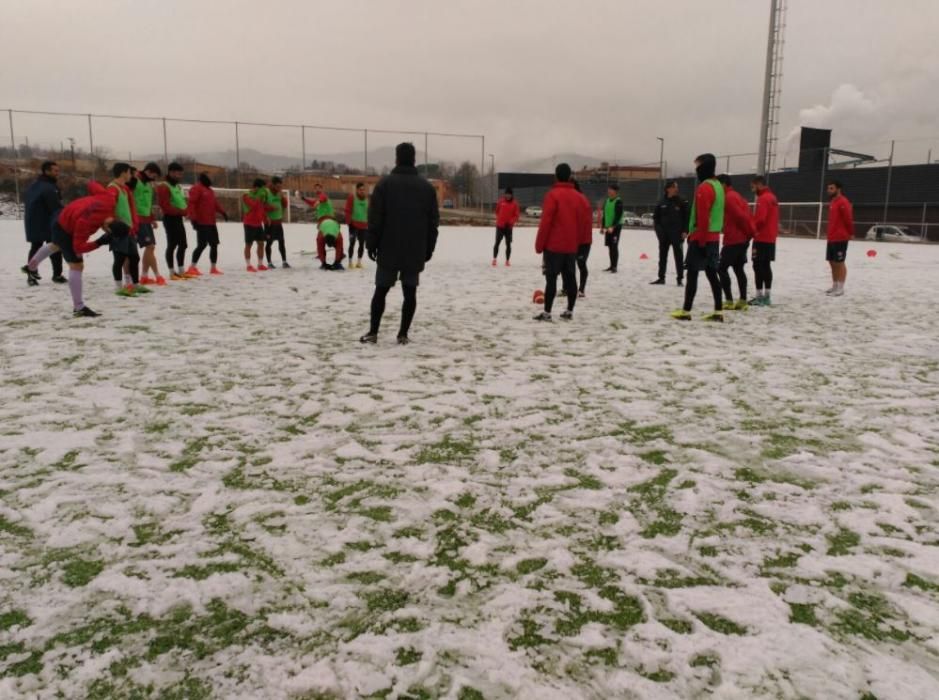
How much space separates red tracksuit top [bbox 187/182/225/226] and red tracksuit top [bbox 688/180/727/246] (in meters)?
8.21

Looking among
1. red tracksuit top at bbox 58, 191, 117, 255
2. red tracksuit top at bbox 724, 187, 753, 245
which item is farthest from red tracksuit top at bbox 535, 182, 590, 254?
red tracksuit top at bbox 58, 191, 117, 255

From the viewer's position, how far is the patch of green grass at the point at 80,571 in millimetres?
2332

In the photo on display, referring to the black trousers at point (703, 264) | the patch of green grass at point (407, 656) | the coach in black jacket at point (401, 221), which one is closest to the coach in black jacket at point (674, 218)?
the black trousers at point (703, 264)

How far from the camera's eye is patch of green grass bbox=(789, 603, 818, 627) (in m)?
2.17

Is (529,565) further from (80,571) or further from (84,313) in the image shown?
(84,313)

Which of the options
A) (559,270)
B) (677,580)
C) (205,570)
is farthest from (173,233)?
(677,580)

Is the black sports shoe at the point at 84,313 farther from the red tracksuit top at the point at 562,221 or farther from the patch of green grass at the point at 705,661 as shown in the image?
the patch of green grass at the point at 705,661

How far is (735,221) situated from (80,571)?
837 centimetres

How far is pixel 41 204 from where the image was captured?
9195mm

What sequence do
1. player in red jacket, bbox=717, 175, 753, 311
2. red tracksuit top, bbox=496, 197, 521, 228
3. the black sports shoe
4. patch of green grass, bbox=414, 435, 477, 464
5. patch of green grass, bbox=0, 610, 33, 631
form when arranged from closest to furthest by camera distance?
patch of green grass, bbox=0, 610, 33, 631 → patch of green grass, bbox=414, 435, 477, 464 → the black sports shoe → player in red jacket, bbox=717, 175, 753, 311 → red tracksuit top, bbox=496, 197, 521, 228

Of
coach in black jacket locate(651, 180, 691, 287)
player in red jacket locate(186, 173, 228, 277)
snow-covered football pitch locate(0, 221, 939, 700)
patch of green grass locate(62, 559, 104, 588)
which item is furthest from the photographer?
player in red jacket locate(186, 173, 228, 277)

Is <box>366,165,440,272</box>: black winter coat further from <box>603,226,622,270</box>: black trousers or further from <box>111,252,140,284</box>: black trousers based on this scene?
<box>603,226,622,270</box>: black trousers

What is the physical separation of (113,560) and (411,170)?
4505 millimetres

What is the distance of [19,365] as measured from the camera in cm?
525
